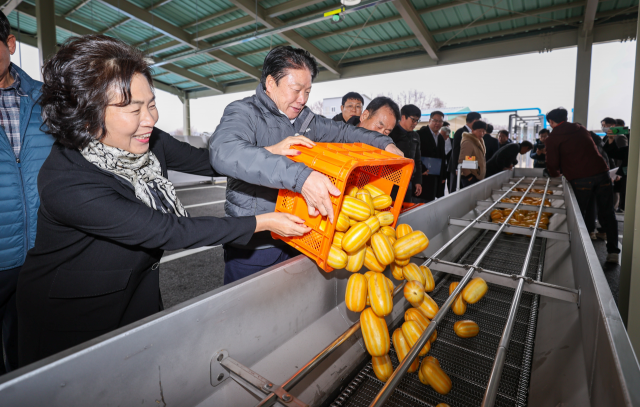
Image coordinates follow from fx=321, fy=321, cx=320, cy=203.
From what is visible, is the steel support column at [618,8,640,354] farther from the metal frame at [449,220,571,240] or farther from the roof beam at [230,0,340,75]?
the roof beam at [230,0,340,75]

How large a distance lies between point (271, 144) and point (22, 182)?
1.23m

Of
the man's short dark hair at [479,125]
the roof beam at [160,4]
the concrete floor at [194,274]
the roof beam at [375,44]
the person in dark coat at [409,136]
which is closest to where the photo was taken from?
the concrete floor at [194,274]

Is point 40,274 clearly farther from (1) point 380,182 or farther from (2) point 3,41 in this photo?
(1) point 380,182

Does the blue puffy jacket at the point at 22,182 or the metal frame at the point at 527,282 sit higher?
the blue puffy jacket at the point at 22,182

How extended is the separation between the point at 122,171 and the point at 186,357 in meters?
0.70

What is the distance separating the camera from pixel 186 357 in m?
0.98

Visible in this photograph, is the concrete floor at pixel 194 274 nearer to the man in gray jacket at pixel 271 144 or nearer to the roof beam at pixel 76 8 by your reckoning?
the man in gray jacket at pixel 271 144

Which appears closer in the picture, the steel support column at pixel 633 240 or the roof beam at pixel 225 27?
the steel support column at pixel 633 240

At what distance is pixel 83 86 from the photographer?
1018mm

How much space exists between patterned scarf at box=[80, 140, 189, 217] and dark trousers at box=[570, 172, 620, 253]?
572 cm

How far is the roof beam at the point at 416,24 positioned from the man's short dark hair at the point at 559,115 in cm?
541

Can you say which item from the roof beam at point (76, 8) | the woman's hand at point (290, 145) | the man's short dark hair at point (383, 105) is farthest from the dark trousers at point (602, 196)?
the roof beam at point (76, 8)

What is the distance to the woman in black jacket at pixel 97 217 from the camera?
103 cm

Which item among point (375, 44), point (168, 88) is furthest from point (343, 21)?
point (168, 88)
